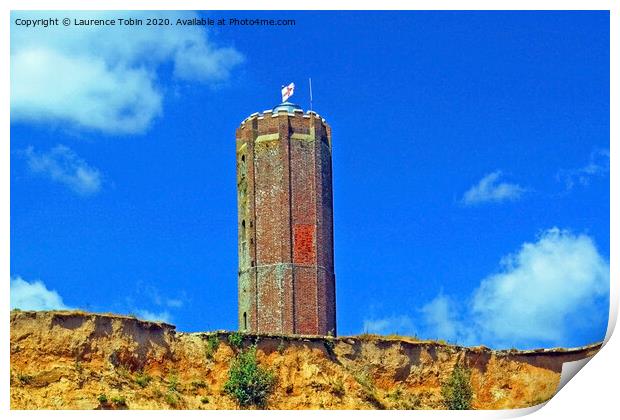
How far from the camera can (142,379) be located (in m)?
46.3

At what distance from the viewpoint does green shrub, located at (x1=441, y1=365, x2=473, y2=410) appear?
4984 centimetres

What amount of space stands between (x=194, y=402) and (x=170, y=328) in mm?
2657

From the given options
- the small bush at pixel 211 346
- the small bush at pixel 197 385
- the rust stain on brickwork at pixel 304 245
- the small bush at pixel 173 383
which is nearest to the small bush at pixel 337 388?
the small bush at pixel 211 346

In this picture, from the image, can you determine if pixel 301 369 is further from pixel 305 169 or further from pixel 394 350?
pixel 305 169

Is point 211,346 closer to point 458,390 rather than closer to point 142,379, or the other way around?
point 142,379

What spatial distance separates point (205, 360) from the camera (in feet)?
158

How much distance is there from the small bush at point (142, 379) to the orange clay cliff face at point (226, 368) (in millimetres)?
30

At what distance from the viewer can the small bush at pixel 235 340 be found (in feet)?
159

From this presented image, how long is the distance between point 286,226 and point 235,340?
10893 millimetres

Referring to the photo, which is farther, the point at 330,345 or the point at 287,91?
the point at 287,91

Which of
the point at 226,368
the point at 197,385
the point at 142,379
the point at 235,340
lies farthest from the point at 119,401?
the point at 235,340

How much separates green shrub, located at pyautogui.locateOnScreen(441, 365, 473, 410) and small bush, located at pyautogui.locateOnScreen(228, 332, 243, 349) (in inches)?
276

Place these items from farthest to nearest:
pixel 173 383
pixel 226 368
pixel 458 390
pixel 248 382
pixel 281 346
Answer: pixel 458 390
pixel 281 346
pixel 226 368
pixel 248 382
pixel 173 383
